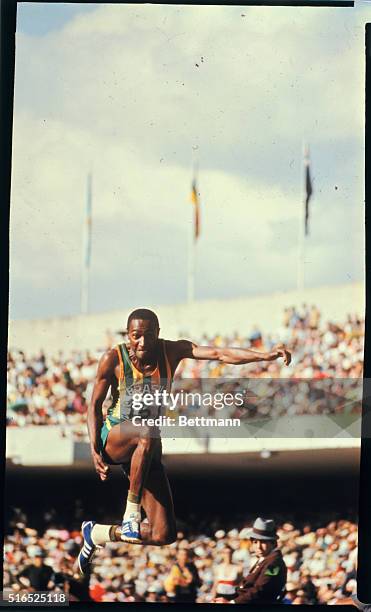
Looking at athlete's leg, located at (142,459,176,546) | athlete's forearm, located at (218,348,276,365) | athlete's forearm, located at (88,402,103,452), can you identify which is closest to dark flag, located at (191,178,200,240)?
athlete's forearm, located at (218,348,276,365)

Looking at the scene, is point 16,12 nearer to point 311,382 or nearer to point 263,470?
point 311,382

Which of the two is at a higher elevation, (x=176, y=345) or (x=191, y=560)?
(x=176, y=345)

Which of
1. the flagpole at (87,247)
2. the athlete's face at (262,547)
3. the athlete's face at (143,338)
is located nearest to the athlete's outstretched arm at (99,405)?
the athlete's face at (143,338)

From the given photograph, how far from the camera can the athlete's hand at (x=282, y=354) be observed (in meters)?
3.10

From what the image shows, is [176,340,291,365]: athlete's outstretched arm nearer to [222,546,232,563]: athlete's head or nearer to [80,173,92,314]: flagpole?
[80,173,92,314]: flagpole

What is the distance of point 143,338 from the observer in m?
3.13

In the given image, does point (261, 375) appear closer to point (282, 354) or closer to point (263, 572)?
point (282, 354)

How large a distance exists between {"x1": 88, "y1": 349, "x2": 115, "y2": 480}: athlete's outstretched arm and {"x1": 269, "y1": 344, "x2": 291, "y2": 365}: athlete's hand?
67 centimetres

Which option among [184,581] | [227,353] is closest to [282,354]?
[227,353]

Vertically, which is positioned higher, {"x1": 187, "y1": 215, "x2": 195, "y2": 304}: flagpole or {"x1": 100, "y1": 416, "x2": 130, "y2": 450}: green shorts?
{"x1": 187, "y1": 215, "x2": 195, "y2": 304}: flagpole

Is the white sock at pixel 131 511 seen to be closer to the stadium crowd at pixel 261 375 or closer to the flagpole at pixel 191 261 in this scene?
the stadium crowd at pixel 261 375

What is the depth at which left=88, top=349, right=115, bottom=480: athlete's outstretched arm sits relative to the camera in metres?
3.11

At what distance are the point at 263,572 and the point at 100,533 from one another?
70 cm

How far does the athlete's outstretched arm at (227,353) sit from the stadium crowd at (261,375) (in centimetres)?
3
